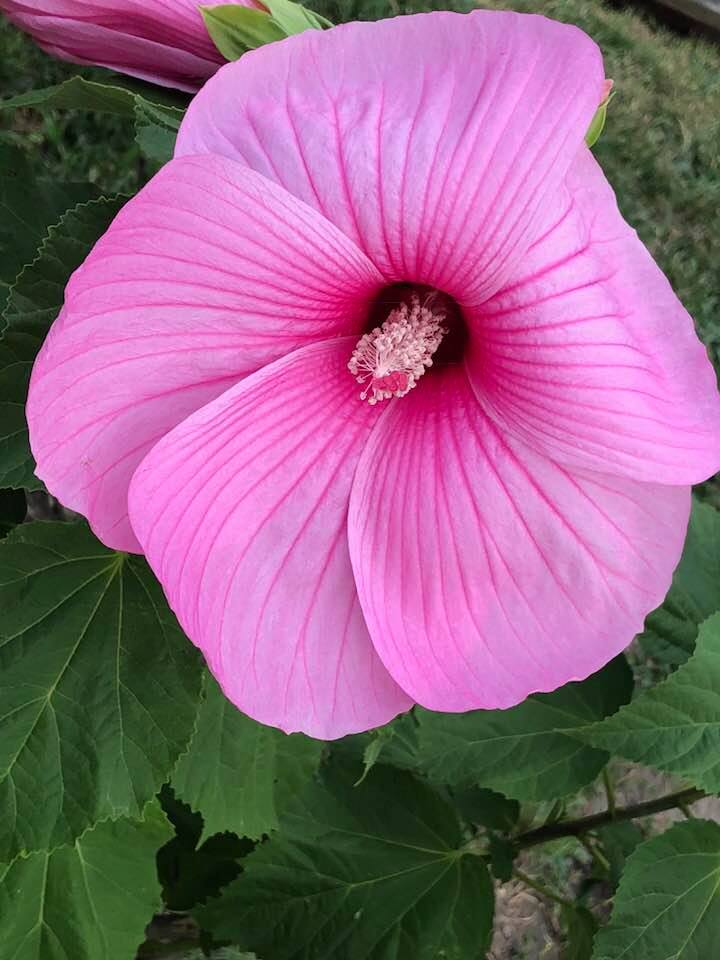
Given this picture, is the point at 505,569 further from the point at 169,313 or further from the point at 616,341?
the point at 169,313

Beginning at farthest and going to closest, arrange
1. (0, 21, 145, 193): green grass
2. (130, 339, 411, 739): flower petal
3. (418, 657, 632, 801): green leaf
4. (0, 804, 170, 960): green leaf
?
(0, 21, 145, 193): green grass, (418, 657, 632, 801): green leaf, (0, 804, 170, 960): green leaf, (130, 339, 411, 739): flower petal

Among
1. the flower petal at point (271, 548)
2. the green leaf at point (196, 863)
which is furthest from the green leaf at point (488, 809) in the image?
the flower petal at point (271, 548)

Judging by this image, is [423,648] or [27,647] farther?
[27,647]

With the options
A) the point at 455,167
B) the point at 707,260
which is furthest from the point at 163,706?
the point at 707,260

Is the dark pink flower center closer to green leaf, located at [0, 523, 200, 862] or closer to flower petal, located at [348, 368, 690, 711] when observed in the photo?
flower petal, located at [348, 368, 690, 711]

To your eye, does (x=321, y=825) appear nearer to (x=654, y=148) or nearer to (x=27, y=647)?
(x=27, y=647)

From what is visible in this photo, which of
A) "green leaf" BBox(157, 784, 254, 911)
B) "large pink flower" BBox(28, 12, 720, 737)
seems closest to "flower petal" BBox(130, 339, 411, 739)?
"large pink flower" BBox(28, 12, 720, 737)
